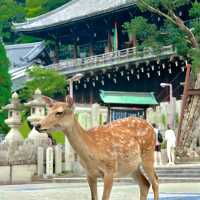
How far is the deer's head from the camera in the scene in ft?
27.7

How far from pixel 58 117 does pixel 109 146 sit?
1.03 meters

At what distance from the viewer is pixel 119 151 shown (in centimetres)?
929

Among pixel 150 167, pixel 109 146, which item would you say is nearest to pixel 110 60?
pixel 150 167

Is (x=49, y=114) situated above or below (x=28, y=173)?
above

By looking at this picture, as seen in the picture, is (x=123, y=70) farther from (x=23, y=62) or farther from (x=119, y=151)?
(x=119, y=151)

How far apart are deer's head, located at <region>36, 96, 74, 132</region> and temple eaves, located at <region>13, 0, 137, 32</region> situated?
122ft

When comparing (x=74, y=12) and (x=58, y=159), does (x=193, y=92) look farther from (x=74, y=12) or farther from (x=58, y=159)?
(x=74, y=12)

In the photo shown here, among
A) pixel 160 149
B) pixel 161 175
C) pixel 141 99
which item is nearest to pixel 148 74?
pixel 141 99

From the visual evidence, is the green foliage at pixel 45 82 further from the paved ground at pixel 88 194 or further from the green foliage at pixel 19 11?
the paved ground at pixel 88 194

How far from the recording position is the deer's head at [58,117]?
27.7ft

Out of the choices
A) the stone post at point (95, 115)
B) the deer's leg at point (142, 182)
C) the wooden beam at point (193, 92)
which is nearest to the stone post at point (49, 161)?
the stone post at point (95, 115)

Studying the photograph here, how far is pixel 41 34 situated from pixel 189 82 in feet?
94.1

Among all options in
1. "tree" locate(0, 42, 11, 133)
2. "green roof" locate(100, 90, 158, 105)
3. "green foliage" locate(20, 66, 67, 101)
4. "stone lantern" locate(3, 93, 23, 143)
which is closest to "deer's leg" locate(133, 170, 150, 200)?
"stone lantern" locate(3, 93, 23, 143)

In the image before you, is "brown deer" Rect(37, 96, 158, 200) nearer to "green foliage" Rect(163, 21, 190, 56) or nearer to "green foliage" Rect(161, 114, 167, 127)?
"green foliage" Rect(163, 21, 190, 56)
